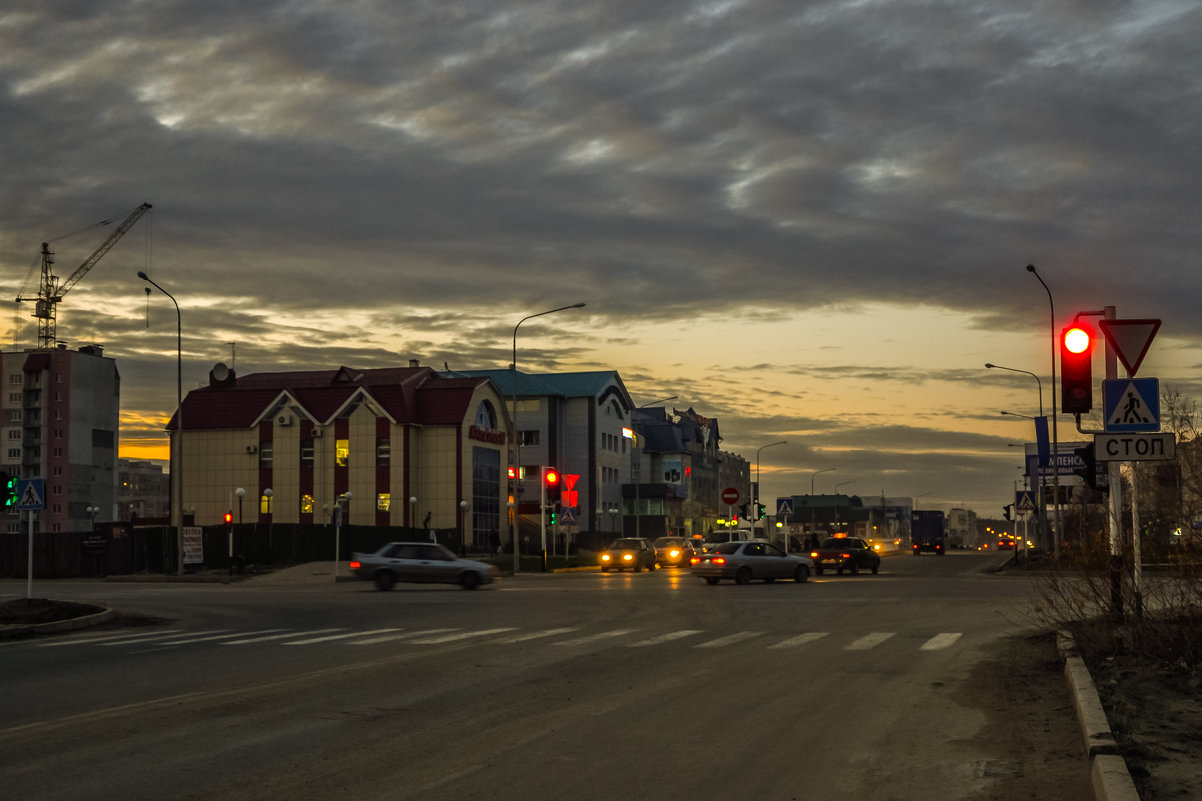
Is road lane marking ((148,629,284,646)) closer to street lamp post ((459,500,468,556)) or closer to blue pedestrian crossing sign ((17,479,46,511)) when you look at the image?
blue pedestrian crossing sign ((17,479,46,511))

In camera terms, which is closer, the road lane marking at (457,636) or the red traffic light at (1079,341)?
the red traffic light at (1079,341)

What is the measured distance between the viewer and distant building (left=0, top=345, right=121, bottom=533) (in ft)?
488

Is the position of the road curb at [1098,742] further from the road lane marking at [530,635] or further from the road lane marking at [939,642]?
the road lane marking at [530,635]

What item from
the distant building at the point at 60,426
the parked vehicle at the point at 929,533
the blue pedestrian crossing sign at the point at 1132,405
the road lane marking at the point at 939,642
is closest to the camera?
the blue pedestrian crossing sign at the point at 1132,405

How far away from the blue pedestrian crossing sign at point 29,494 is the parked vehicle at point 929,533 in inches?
3587

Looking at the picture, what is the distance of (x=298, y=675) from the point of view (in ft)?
46.8

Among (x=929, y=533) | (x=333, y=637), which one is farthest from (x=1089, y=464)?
(x=929, y=533)

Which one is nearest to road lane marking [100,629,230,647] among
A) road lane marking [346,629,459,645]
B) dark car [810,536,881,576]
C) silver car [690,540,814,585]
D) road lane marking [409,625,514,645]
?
road lane marking [346,629,459,645]

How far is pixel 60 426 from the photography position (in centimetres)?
14912

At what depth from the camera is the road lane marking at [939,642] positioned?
57.4 feet

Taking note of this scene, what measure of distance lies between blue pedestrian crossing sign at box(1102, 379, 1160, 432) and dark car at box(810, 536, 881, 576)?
36.5m

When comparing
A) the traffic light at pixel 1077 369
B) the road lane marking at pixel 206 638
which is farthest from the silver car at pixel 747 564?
the traffic light at pixel 1077 369

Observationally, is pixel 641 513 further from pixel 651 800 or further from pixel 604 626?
pixel 651 800

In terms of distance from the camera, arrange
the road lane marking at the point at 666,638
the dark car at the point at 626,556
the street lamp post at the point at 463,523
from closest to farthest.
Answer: the road lane marking at the point at 666,638 → the dark car at the point at 626,556 → the street lamp post at the point at 463,523
